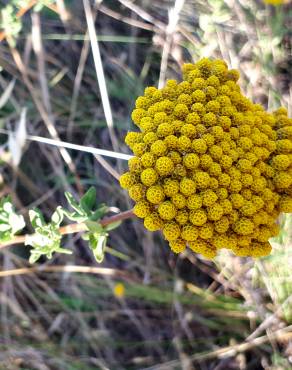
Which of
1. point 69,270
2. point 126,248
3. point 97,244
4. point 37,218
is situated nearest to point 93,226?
point 97,244

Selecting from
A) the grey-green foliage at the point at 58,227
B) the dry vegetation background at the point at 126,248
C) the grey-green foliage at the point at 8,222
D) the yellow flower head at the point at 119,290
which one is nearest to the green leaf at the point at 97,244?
the grey-green foliage at the point at 58,227

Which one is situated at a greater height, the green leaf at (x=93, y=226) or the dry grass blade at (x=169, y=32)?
the dry grass blade at (x=169, y=32)

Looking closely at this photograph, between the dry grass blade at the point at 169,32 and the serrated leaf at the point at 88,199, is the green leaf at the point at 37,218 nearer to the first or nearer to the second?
the serrated leaf at the point at 88,199

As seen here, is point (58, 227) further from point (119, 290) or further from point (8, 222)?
point (119, 290)

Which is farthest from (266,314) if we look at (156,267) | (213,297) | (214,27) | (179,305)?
(214,27)

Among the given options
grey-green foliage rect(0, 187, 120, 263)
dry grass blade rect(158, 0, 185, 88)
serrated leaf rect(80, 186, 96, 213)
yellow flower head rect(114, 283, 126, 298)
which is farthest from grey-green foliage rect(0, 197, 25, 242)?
dry grass blade rect(158, 0, 185, 88)

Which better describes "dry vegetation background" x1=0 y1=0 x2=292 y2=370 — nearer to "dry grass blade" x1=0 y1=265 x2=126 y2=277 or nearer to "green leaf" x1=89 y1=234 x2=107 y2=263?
"dry grass blade" x1=0 y1=265 x2=126 y2=277
